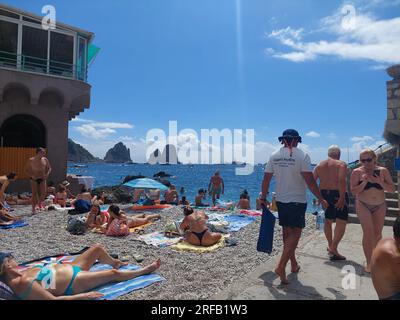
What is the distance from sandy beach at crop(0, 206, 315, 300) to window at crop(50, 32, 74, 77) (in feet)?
30.7

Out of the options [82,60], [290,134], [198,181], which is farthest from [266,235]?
[198,181]

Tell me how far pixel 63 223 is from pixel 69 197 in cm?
639

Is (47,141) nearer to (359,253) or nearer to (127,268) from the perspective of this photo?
(127,268)

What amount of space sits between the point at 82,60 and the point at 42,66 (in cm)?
199

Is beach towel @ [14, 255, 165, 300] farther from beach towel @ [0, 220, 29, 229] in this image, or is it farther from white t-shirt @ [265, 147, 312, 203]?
beach towel @ [0, 220, 29, 229]

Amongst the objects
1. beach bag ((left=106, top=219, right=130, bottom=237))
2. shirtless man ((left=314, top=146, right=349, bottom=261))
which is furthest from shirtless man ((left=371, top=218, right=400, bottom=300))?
beach bag ((left=106, top=219, right=130, bottom=237))

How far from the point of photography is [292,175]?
4.04 meters

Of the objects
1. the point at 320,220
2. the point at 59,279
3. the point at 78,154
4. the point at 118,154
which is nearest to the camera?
the point at 59,279

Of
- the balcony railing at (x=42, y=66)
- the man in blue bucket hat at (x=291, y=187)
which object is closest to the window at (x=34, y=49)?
the balcony railing at (x=42, y=66)

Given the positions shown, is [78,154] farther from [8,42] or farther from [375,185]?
[375,185]

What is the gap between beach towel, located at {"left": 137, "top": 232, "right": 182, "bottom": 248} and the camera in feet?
21.0
